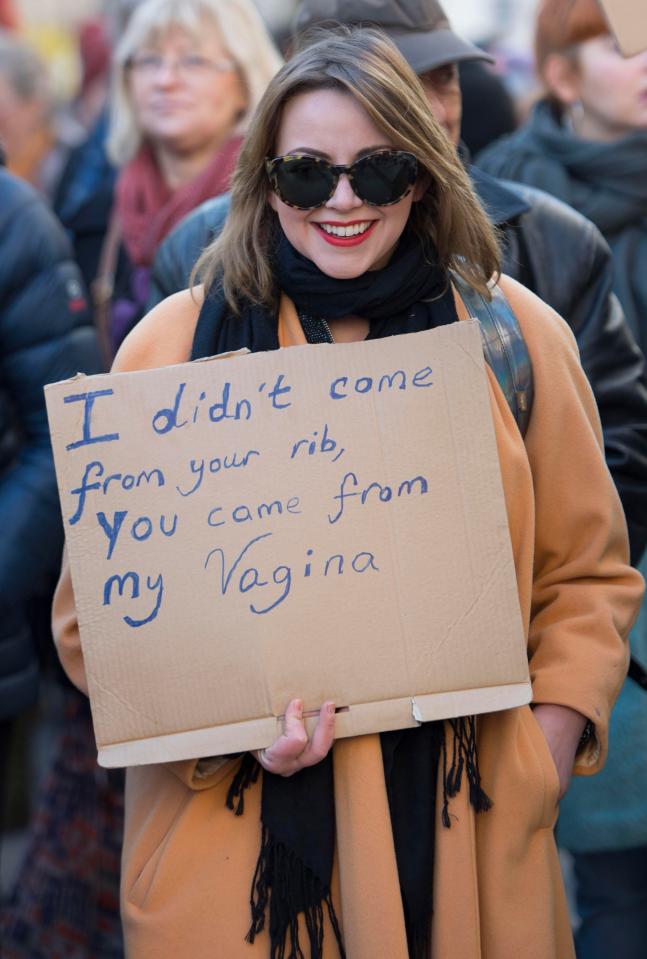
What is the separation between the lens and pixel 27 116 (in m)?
5.52

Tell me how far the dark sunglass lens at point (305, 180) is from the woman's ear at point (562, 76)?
5.09ft

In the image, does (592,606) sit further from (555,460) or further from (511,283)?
(511,283)

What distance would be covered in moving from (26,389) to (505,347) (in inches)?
46.7

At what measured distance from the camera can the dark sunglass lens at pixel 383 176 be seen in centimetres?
193

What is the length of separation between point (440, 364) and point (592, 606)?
472mm

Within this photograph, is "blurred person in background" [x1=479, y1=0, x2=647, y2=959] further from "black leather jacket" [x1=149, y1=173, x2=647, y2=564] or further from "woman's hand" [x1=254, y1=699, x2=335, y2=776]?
"woman's hand" [x1=254, y1=699, x2=335, y2=776]

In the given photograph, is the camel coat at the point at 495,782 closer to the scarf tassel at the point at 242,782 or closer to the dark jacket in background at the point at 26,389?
the scarf tassel at the point at 242,782

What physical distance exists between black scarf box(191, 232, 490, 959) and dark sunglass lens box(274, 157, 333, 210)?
119 mm

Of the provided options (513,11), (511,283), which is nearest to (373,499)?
(511,283)

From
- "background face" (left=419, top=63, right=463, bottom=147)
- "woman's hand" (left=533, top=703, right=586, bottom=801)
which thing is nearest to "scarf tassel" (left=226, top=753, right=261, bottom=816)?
"woman's hand" (left=533, top=703, right=586, bottom=801)

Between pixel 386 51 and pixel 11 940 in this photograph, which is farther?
pixel 11 940

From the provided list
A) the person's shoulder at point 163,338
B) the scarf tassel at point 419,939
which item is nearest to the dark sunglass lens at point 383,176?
the person's shoulder at point 163,338

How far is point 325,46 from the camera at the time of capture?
2.02m

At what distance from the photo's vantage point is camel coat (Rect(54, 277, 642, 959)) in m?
1.91
